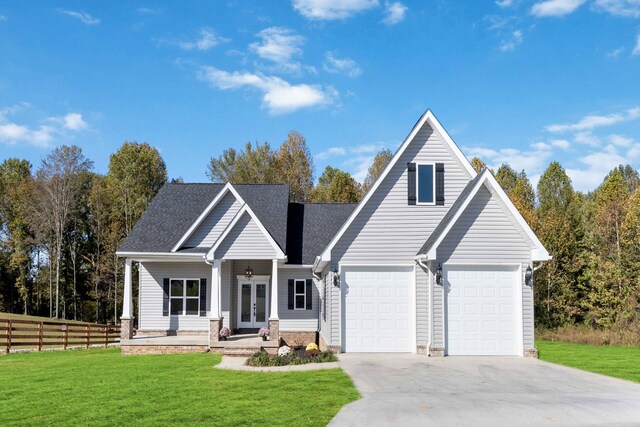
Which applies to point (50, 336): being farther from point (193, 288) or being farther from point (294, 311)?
point (294, 311)

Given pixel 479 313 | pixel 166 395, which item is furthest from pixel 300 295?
pixel 166 395

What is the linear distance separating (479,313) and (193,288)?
1215cm

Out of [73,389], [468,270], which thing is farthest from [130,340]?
[468,270]

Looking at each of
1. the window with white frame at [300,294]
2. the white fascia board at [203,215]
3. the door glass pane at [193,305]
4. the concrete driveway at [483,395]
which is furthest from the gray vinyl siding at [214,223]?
the concrete driveway at [483,395]

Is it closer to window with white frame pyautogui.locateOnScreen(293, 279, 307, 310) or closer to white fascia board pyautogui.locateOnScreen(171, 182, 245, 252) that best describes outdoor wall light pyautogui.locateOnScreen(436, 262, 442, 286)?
window with white frame pyautogui.locateOnScreen(293, 279, 307, 310)

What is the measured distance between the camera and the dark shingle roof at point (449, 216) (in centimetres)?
1580

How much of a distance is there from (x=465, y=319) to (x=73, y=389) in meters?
10.6

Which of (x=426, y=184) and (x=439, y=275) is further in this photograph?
(x=426, y=184)

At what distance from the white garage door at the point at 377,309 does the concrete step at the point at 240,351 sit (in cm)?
343

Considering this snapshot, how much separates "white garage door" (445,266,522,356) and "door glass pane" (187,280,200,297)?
36.8ft

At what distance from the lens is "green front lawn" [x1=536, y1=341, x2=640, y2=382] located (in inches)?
537

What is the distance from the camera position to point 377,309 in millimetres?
16562

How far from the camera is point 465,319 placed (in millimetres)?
15938

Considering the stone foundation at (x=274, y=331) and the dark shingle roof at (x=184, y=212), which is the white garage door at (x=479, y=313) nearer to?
the stone foundation at (x=274, y=331)
